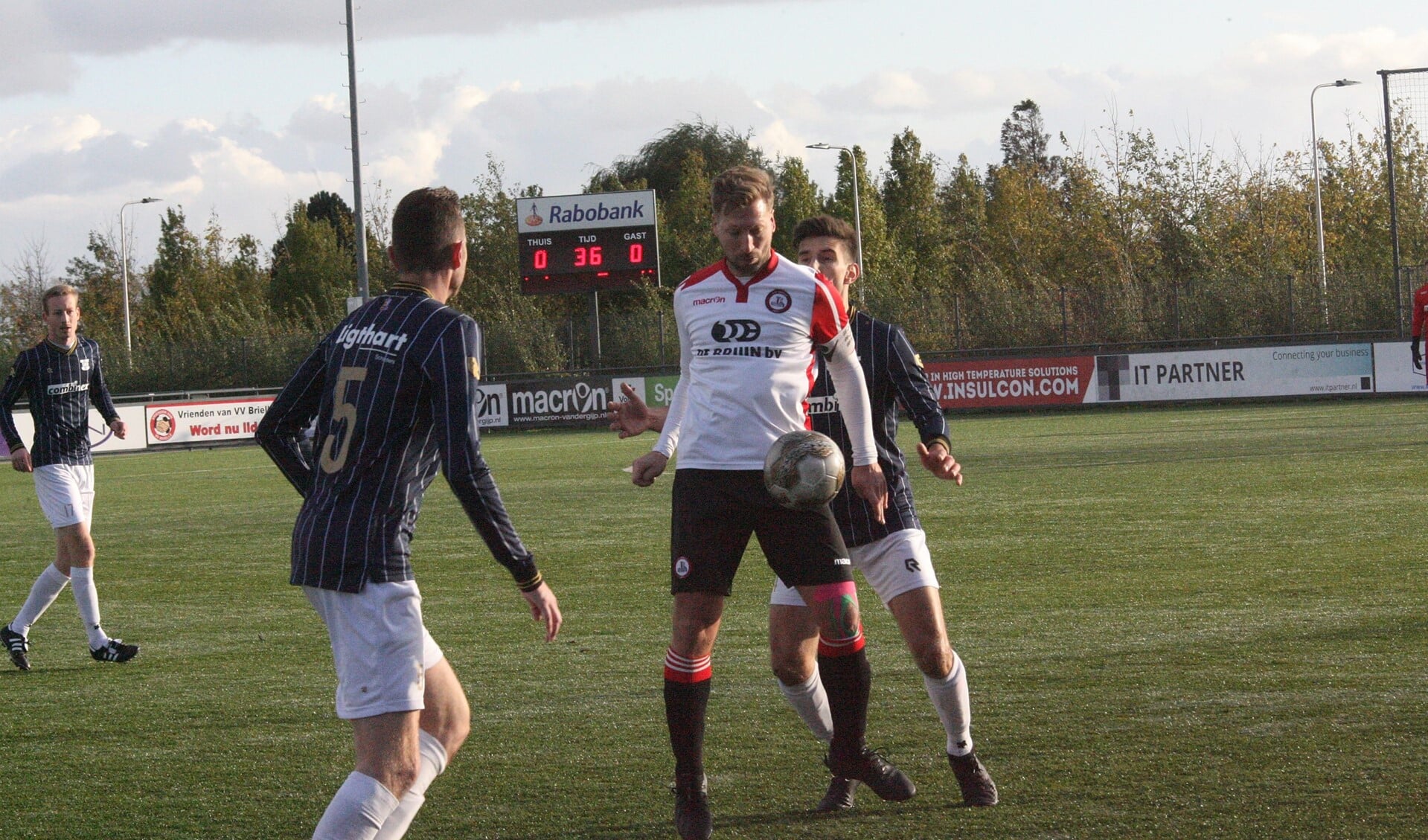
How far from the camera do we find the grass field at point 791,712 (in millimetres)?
4754

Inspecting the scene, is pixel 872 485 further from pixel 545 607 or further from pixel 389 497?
pixel 389 497

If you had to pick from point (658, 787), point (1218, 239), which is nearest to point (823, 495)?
point (658, 787)

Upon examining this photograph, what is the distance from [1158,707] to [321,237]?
54.6 metres

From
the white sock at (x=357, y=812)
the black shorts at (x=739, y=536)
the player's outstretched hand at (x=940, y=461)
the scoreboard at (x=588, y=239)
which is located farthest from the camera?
the scoreboard at (x=588, y=239)

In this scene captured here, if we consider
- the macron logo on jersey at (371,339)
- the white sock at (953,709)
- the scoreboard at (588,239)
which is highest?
the scoreboard at (588,239)

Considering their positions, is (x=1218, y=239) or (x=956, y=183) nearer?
(x=1218, y=239)

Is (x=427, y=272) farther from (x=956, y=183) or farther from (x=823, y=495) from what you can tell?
(x=956, y=183)

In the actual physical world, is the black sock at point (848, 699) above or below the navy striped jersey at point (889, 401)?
below

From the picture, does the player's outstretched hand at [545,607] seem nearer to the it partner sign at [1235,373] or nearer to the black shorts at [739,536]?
the black shorts at [739,536]

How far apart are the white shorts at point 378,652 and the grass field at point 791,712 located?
127 cm

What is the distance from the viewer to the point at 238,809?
4969 mm

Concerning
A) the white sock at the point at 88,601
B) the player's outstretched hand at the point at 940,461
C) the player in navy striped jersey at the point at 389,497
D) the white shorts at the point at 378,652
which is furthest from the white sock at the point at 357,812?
the white sock at the point at 88,601

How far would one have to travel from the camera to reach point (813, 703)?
497cm

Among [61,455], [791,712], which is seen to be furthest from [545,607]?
[61,455]
